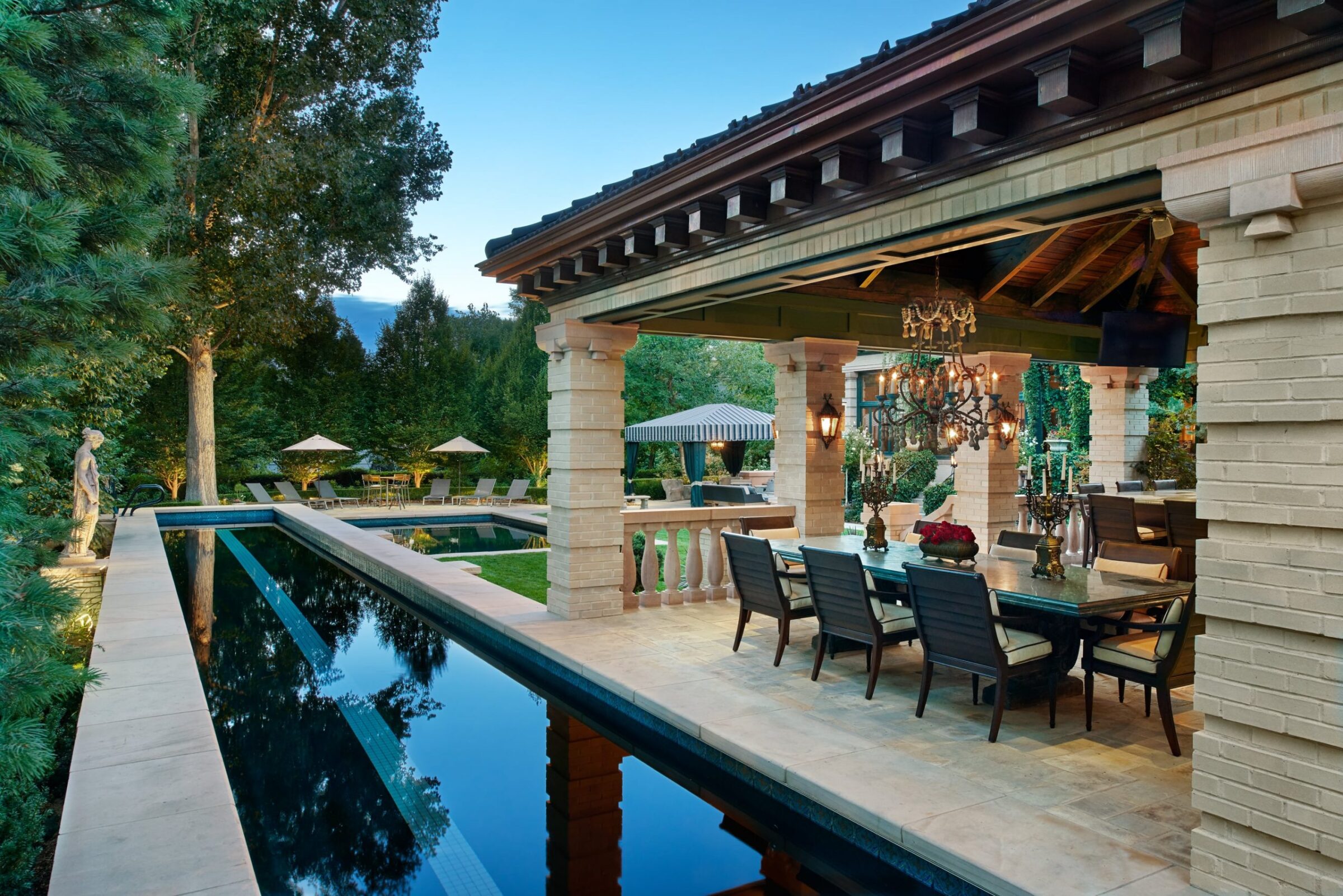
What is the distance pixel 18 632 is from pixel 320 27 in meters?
20.2

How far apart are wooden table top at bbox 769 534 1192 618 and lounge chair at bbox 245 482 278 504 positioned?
19.1 m

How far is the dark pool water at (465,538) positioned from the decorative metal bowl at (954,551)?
29.8 feet


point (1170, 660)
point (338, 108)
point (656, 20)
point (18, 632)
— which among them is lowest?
point (1170, 660)

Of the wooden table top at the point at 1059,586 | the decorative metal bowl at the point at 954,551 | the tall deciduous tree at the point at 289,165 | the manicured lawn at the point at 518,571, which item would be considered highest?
the tall deciduous tree at the point at 289,165

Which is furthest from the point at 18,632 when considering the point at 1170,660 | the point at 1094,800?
the point at 1170,660

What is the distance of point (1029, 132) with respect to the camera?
3334 mm

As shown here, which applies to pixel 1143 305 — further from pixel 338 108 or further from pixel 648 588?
pixel 338 108

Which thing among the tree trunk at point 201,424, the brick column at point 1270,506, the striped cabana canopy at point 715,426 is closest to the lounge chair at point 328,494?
the tree trunk at point 201,424

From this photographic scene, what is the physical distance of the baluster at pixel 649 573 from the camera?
7.81 meters

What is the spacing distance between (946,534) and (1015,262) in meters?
3.06

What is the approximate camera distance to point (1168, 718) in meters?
4.14

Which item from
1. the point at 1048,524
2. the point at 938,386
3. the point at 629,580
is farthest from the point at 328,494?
the point at 1048,524

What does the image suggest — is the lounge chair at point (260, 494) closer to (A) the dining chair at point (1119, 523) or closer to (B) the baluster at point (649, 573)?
(B) the baluster at point (649, 573)

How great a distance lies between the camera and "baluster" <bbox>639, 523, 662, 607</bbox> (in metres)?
7.81
